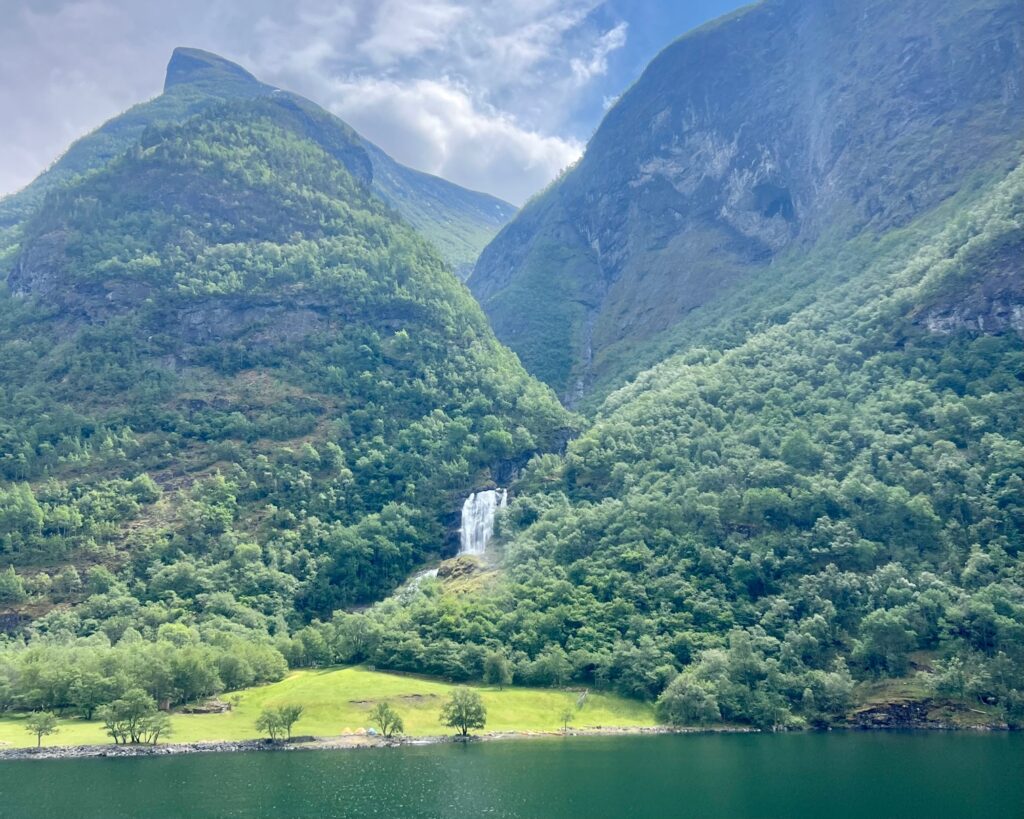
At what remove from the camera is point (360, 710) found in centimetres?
9156

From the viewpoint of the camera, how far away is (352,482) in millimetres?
150125

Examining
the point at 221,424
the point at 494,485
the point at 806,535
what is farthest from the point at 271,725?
the point at 221,424

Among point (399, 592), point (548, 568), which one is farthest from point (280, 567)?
point (548, 568)

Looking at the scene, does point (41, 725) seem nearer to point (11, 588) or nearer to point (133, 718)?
point (133, 718)

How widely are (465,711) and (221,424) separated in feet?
285

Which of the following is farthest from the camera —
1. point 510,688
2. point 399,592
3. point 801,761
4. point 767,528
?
point 399,592

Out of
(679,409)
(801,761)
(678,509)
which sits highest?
(679,409)

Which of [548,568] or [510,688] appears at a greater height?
[548,568]

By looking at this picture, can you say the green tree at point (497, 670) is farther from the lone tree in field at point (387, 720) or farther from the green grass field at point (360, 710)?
the lone tree in field at point (387, 720)

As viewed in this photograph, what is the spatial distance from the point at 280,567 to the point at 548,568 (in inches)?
1709

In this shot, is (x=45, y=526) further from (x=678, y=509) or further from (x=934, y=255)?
(x=934, y=255)

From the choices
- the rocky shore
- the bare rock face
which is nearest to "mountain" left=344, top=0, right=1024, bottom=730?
the bare rock face

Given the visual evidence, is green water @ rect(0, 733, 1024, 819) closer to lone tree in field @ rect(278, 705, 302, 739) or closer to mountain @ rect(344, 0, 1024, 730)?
lone tree in field @ rect(278, 705, 302, 739)

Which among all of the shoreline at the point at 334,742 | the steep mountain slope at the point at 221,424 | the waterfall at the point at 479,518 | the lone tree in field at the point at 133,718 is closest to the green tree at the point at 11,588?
the steep mountain slope at the point at 221,424
